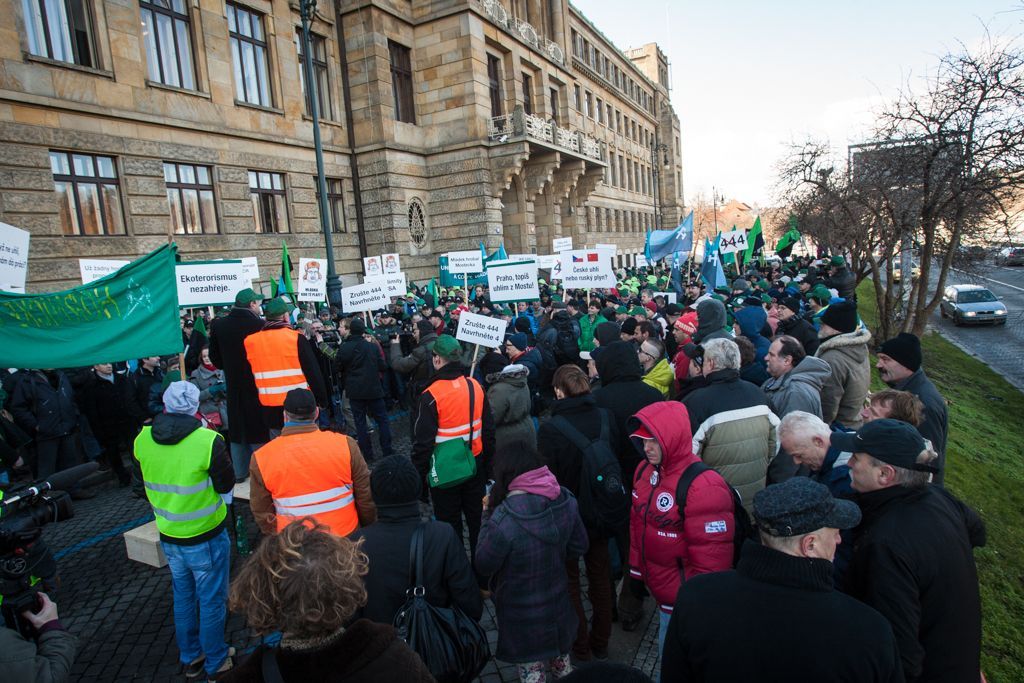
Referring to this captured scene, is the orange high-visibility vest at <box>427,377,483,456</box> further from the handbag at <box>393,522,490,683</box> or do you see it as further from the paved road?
the paved road

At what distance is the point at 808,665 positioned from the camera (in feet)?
5.37

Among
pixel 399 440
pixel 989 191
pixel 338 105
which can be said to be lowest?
pixel 399 440

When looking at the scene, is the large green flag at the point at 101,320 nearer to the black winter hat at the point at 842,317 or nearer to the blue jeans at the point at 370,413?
the blue jeans at the point at 370,413

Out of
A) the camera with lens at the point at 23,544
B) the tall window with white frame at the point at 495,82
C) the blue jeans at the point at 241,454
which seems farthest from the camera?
the tall window with white frame at the point at 495,82

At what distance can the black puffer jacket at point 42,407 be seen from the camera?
654 centimetres

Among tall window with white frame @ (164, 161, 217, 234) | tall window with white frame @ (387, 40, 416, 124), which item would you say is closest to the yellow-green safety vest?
tall window with white frame @ (164, 161, 217, 234)

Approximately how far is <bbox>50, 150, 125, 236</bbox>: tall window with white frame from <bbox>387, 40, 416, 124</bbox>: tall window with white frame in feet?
34.7

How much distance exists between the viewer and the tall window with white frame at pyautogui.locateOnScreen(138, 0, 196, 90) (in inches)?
555

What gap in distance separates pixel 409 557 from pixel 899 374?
11.9 ft

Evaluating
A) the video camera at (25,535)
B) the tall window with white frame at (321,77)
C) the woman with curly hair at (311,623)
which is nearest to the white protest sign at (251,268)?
the video camera at (25,535)

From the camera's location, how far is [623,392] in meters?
4.07

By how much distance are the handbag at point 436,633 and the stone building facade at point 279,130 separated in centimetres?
1291

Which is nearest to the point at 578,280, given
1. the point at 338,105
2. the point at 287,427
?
the point at 287,427

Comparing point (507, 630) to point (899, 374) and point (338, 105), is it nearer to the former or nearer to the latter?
point (899, 374)
